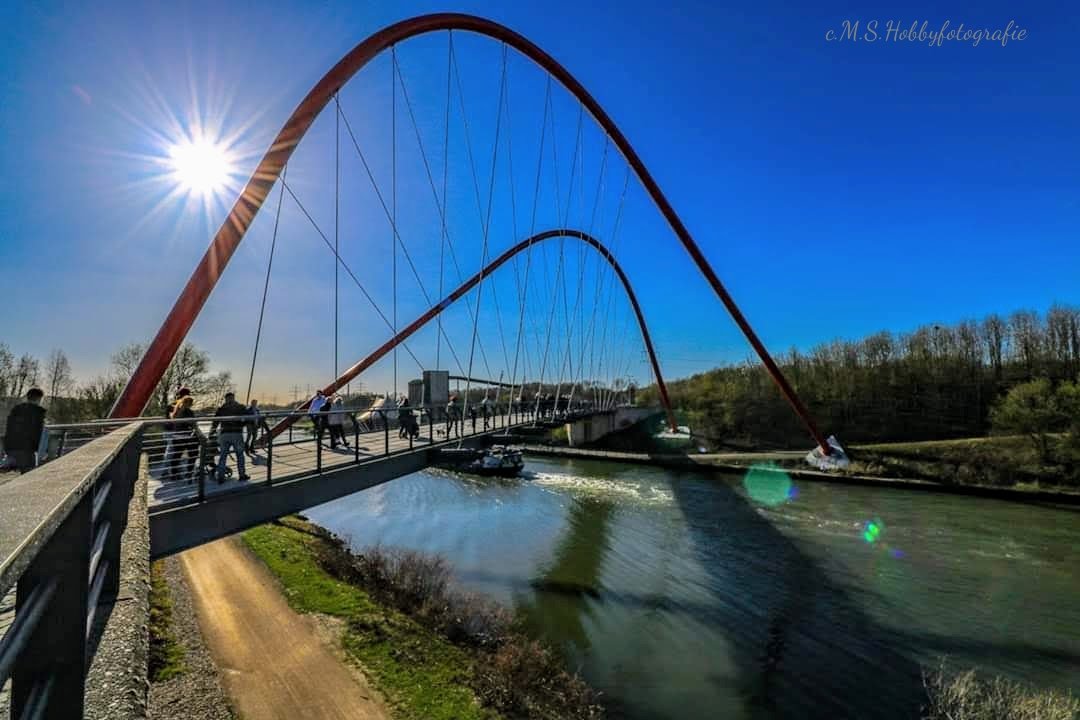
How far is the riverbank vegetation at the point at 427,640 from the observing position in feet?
31.3

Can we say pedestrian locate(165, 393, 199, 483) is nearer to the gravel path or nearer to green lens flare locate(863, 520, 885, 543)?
the gravel path

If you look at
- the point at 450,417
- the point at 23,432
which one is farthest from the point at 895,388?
the point at 23,432

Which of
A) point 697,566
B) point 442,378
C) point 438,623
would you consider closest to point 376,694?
point 438,623

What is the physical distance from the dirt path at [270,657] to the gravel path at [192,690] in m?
0.20

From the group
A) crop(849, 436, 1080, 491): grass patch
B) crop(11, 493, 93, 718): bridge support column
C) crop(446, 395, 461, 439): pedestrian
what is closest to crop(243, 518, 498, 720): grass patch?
crop(446, 395, 461, 439): pedestrian

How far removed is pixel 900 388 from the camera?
61594mm

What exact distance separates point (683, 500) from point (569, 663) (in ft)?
69.3

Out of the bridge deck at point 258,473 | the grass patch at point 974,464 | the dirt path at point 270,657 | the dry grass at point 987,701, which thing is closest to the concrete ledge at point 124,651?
the bridge deck at point 258,473

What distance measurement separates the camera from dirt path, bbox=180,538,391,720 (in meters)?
8.85

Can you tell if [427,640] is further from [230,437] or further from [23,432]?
[23,432]

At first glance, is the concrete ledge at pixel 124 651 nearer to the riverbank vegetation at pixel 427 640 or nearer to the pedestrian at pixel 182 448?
the pedestrian at pixel 182 448

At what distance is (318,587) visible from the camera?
14.0 metres

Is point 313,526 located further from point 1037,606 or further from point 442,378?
point 1037,606

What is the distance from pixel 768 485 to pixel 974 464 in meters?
14.2
